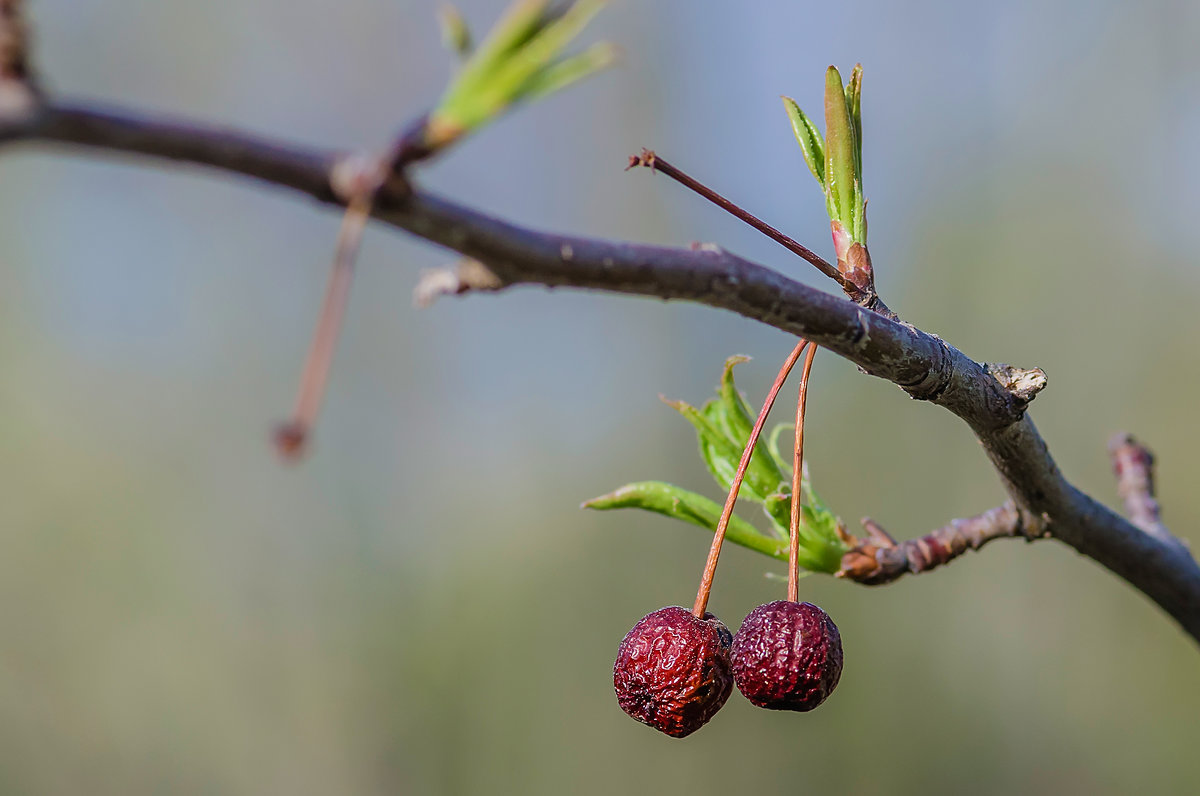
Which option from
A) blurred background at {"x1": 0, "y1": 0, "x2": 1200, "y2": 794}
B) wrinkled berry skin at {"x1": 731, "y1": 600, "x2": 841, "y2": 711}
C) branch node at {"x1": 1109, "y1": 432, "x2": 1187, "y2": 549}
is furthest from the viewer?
blurred background at {"x1": 0, "y1": 0, "x2": 1200, "y2": 794}

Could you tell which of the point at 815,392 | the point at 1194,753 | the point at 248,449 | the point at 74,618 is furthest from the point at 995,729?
the point at 74,618

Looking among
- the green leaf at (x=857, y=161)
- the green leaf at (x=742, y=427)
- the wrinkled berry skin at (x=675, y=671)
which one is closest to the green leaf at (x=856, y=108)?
the green leaf at (x=857, y=161)

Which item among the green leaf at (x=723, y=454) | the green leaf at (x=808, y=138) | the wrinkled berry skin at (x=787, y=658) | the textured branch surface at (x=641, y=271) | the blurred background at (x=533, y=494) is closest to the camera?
the textured branch surface at (x=641, y=271)

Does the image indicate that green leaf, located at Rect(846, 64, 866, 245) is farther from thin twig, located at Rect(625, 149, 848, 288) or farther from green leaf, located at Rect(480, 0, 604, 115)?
green leaf, located at Rect(480, 0, 604, 115)

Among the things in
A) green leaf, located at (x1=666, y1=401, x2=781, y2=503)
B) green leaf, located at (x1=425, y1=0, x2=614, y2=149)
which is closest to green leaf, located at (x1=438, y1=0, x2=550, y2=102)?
green leaf, located at (x1=425, y1=0, x2=614, y2=149)

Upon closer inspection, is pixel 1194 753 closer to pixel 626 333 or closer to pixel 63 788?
pixel 626 333

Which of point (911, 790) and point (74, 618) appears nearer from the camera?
point (911, 790)

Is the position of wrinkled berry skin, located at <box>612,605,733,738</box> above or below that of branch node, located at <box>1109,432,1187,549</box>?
below

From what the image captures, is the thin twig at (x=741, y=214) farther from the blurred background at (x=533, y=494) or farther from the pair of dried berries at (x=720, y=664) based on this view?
the blurred background at (x=533, y=494)
